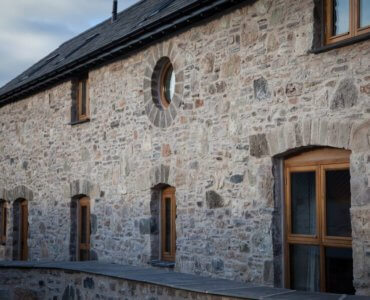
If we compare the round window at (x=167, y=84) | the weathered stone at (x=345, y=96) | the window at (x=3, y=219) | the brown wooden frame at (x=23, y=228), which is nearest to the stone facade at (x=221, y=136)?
the weathered stone at (x=345, y=96)

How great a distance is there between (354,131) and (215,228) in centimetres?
295

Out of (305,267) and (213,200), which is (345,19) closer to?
(305,267)

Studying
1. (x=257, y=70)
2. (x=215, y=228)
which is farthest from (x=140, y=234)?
(x=257, y=70)

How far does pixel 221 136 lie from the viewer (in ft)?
29.5

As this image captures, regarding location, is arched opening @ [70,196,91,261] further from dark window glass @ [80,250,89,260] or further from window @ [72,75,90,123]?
window @ [72,75,90,123]

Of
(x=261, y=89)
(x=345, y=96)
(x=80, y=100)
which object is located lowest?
(x=345, y=96)

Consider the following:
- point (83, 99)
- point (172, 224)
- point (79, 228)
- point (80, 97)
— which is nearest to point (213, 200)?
point (172, 224)

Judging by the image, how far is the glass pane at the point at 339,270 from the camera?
723 centimetres

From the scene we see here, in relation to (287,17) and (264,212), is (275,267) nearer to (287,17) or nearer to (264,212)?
(264,212)

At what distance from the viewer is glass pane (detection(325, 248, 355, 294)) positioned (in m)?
7.23

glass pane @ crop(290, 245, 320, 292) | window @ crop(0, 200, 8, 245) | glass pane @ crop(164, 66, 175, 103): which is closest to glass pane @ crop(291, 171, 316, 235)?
glass pane @ crop(290, 245, 320, 292)

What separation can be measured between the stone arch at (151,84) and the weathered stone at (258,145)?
196 centimetres

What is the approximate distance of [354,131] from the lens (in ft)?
22.7

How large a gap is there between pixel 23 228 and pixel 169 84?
7.84m
